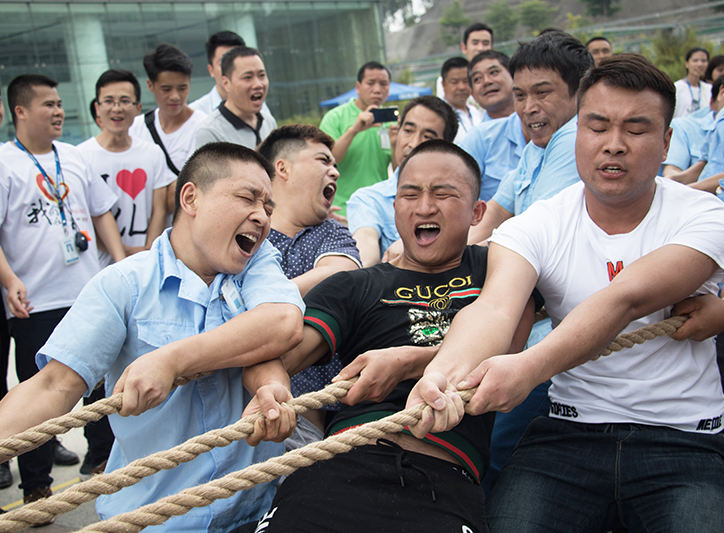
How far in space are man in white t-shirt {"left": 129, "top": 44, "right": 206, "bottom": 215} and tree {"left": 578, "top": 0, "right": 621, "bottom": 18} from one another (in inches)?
2061

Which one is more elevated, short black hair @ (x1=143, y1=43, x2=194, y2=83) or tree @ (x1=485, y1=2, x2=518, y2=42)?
tree @ (x1=485, y1=2, x2=518, y2=42)

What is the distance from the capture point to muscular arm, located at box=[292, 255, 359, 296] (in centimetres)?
240

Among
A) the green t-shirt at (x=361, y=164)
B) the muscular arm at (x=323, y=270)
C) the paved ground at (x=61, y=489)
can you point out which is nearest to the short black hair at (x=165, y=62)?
the green t-shirt at (x=361, y=164)

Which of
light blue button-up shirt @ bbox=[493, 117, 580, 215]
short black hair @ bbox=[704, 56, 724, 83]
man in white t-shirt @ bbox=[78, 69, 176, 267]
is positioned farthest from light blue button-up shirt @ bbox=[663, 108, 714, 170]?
man in white t-shirt @ bbox=[78, 69, 176, 267]

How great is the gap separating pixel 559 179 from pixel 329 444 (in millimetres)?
1736

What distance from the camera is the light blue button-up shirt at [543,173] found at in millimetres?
2654

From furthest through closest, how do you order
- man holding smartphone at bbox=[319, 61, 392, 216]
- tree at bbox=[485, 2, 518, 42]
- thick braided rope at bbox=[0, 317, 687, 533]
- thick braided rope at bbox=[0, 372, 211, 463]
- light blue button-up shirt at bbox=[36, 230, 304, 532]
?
1. tree at bbox=[485, 2, 518, 42]
2. man holding smartphone at bbox=[319, 61, 392, 216]
3. light blue button-up shirt at bbox=[36, 230, 304, 532]
4. thick braided rope at bbox=[0, 372, 211, 463]
5. thick braided rope at bbox=[0, 317, 687, 533]

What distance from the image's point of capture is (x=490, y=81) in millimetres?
4492

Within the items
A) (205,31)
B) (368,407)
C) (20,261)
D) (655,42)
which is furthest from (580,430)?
(205,31)

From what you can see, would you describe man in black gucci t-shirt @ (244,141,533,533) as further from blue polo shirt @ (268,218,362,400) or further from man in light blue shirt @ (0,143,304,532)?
blue polo shirt @ (268,218,362,400)

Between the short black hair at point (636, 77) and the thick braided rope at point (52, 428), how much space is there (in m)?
1.86

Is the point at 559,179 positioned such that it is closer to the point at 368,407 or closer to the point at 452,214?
the point at 452,214

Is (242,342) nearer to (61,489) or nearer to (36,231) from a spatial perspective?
(36,231)

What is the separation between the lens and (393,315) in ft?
6.93
